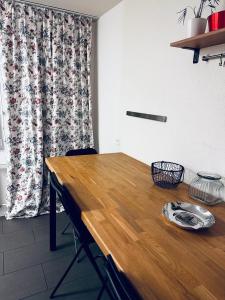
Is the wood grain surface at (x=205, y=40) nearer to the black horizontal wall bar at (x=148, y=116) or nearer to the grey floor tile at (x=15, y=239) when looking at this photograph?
the black horizontal wall bar at (x=148, y=116)

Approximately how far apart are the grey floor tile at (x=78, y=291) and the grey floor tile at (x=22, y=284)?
7cm

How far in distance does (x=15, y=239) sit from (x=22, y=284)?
0.64m

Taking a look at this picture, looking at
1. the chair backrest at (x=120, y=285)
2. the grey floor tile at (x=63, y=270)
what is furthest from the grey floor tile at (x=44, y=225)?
the chair backrest at (x=120, y=285)

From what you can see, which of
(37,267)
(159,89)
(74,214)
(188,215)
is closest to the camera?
(188,215)

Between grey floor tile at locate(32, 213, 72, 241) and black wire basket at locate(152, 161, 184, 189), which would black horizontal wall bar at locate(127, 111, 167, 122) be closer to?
black wire basket at locate(152, 161, 184, 189)

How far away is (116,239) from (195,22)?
1.22 metres

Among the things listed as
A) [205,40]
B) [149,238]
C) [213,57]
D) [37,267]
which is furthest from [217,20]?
[37,267]

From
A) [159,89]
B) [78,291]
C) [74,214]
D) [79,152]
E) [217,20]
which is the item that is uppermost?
[217,20]

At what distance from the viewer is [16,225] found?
2.58 meters

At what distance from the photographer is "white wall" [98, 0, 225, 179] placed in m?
1.41

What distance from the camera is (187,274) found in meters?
0.77

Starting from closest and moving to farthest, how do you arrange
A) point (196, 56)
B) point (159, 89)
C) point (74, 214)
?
point (74, 214) → point (196, 56) → point (159, 89)

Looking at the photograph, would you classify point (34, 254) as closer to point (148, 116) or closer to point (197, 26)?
point (148, 116)

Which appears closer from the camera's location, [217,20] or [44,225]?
[217,20]
